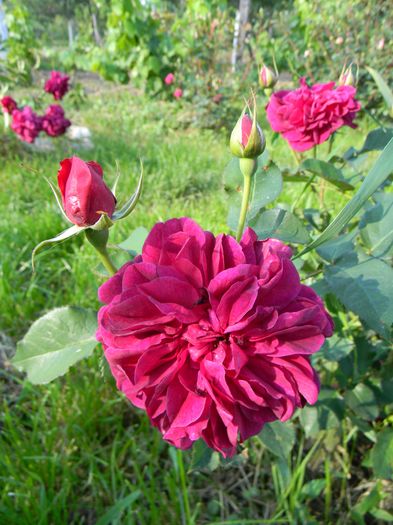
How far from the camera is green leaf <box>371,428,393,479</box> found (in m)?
0.73

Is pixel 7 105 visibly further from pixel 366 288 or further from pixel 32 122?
pixel 366 288

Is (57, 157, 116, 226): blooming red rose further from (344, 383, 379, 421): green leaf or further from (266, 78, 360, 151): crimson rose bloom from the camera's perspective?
(344, 383, 379, 421): green leaf

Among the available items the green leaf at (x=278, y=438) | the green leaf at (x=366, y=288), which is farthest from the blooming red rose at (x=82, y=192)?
the green leaf at (x=278, y=438)

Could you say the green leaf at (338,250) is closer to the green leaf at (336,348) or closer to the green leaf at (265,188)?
the green leaf at (265,188)

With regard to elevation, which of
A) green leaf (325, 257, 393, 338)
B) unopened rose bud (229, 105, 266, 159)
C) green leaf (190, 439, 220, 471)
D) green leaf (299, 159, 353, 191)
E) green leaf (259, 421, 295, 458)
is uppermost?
unopened rose bud (229, 105, 266, 159)

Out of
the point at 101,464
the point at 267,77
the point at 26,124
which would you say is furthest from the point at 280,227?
the point at 26,124

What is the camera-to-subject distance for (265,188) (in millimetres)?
558

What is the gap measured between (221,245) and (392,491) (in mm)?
805

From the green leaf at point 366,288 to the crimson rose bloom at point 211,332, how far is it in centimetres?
6

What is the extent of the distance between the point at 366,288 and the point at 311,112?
1.52 ft

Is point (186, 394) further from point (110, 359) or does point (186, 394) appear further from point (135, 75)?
point (135, 75)

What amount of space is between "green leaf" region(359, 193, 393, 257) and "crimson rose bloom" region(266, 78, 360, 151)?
0.27 metres

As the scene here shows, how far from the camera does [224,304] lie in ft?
1.19

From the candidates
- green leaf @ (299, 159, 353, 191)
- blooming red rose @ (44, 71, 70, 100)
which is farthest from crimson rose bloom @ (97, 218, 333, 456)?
blooming red rose @ (44, 71, 70, 100)
